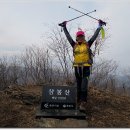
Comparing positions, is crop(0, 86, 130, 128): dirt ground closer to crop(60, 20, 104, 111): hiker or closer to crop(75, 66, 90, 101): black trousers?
crop(75, 66, 90, 101): black trousers

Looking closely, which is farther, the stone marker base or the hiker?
the hiker

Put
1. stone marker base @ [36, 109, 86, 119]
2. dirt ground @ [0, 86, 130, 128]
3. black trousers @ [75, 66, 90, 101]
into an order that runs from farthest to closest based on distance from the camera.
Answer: black trousers @ [75, 66, 90, 101] → stone marker base @ [36, 109, 86, 119] → dirt ground @ [0, 86, 130, 128]

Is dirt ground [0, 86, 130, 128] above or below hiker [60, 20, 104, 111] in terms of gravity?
below

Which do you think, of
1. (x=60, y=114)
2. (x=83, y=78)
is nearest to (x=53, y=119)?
(x=60, y=114)

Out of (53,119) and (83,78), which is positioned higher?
(83,78)

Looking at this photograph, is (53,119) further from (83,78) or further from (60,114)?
(83,78)

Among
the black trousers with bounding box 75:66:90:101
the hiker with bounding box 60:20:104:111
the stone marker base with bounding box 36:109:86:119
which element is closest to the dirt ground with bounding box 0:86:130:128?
the stone marker base with bounding box 36:109:86:119

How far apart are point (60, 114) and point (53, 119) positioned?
0.68 feet

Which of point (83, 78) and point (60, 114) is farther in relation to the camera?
point (83, 78)

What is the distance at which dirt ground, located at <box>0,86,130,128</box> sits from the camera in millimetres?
8023

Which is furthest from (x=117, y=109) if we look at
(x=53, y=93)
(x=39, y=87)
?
(x=39, y=87)

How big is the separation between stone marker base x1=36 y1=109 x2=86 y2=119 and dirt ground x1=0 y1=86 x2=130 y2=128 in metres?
0.10

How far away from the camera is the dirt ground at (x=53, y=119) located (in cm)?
802

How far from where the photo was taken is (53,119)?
8117 millimetres
